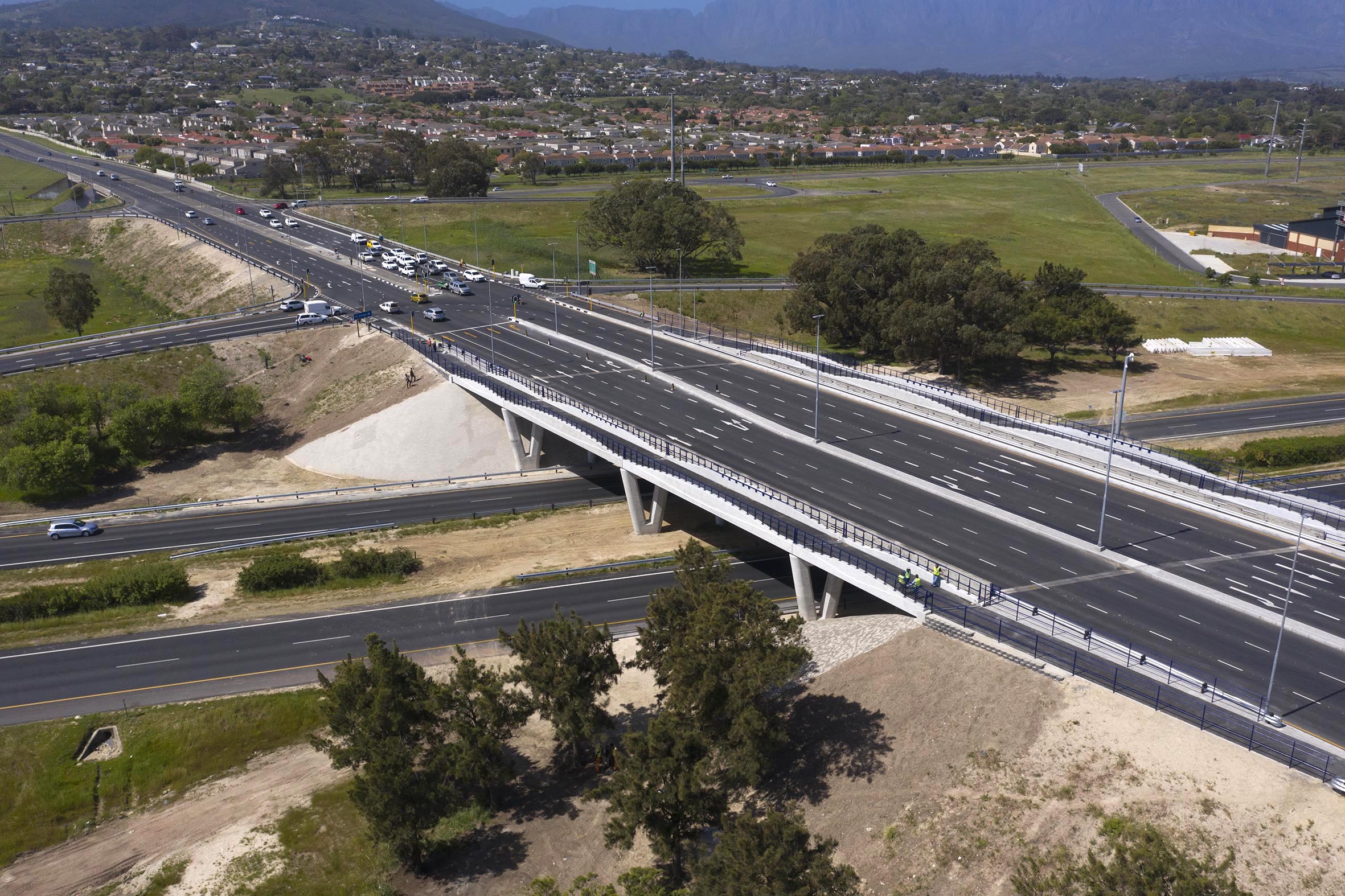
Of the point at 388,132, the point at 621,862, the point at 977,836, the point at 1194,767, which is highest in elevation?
the point at 388,132

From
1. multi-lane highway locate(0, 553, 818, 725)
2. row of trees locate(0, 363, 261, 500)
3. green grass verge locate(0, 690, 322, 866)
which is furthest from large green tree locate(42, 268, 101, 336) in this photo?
green grass verge locate(0, 690, 322, 866)

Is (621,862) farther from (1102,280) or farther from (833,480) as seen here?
(1102,280)

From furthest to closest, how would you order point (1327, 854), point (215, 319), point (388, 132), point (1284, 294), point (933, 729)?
point (388, 132) → point (1284, 294) → point (215, 319) → point (933, 729) → point (1327, 854)

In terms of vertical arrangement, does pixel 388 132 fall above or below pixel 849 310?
above

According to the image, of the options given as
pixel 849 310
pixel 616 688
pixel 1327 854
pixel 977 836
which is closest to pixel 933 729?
pixel 977 836

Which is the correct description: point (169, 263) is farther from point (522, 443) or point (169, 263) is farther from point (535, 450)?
point (535, 450)

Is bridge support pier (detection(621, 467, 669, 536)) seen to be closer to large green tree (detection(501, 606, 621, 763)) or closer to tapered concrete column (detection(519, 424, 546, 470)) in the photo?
tapered concrete column (detection(519, 424, 546, 470))

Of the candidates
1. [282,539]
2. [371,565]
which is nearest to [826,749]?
[371,565]
